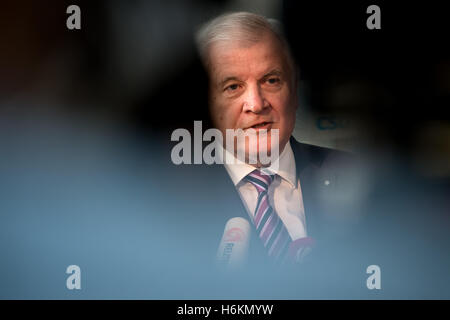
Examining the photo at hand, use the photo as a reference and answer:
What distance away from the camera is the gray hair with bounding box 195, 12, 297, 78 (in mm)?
2025

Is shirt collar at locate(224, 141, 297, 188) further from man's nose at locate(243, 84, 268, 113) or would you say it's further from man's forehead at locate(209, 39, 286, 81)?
man's forehead at locate(209, 39, 286, 81)

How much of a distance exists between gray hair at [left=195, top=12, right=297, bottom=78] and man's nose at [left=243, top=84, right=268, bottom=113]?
0.69 ft

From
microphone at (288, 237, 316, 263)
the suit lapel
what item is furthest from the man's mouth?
microphone at (288, 237, 316, 263)

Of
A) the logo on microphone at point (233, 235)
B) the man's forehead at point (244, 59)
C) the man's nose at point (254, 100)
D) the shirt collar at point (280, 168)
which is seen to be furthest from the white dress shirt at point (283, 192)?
the man's forehead at point (244, 59)

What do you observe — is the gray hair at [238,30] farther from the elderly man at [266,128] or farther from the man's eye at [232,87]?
the man's eye at [232,87]

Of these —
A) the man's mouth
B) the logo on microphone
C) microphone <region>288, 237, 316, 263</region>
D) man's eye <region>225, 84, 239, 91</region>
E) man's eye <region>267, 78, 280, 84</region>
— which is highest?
man's eye <region>267, 78, 280, 84</region>

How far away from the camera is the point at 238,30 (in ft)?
Result: 6.66

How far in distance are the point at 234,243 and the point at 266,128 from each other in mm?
593

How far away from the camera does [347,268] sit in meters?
2.11

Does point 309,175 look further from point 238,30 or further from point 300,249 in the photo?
point 238,30

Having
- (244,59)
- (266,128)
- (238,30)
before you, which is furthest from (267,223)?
(238,30)

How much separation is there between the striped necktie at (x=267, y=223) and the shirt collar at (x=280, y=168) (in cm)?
4

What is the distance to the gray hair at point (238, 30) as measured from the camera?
2.03 m

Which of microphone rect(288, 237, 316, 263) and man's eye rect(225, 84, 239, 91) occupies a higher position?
man's eye rect(225, 84, 239, 91)
